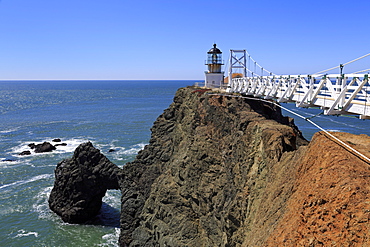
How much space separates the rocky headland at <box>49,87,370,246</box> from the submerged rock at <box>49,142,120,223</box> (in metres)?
0.10

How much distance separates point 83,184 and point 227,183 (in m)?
17.6

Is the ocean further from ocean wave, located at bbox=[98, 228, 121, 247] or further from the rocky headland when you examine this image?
the rocky headland

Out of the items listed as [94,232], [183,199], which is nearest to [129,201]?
[94,232]

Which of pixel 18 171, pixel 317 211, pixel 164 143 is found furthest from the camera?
pixel 18 171

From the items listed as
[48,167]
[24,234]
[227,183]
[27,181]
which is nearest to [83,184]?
[24,234]

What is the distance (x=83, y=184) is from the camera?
31719 mm

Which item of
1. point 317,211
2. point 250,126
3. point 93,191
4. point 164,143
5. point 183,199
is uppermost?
point 250,126

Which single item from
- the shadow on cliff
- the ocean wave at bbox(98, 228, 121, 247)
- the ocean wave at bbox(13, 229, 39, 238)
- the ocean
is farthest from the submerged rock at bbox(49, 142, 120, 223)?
the ocean wave at bbox(98, 228, 121, 247)

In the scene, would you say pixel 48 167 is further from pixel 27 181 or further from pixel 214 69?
pixel 214 69

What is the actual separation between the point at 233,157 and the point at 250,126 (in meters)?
2.39

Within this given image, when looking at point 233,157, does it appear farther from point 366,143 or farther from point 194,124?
point 366,143

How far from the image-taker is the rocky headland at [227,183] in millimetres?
9539

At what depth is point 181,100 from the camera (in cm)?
3222

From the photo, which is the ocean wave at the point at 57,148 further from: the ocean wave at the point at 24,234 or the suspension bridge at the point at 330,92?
the suspension bridge at the point at 330,92
